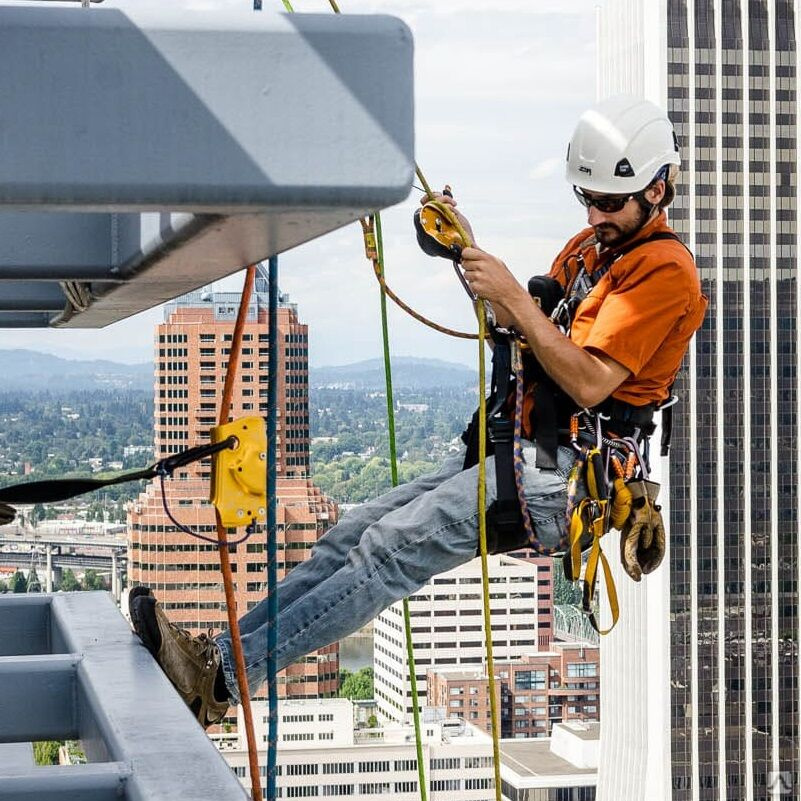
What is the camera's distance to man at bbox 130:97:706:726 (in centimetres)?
259

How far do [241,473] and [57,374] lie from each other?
49285 mm

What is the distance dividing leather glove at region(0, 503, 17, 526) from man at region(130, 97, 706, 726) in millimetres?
872

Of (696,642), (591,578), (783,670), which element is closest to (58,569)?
(696,642)

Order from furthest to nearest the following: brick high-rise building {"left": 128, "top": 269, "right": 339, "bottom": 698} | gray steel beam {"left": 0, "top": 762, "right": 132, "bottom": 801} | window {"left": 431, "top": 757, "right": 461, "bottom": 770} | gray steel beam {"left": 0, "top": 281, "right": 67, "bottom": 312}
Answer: window {"left": 431, "top": 757, "right": 461, "bottom": 770}
brick high-rise building {"left": 128, "top": 269, "right": 339, "bottom": 698}
gray steel beam {"left": 0, "top": 281, "right": 67, "bottom": 312}
gray steel beam {"left": 0, "top": 762, "right": 132, "bottom": 801}

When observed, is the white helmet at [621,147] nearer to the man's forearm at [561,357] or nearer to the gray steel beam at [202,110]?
the man's forearm at [561,357]

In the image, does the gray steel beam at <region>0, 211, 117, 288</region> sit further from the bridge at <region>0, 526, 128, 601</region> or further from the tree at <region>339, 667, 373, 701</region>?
the tree at <region>339, 667, 373, 701</region>

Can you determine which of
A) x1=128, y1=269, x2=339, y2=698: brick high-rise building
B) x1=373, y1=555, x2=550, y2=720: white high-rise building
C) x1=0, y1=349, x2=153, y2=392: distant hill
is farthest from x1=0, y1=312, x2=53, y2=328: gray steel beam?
x1=373, y1=555, x2=550, y2=720: white high-rise building

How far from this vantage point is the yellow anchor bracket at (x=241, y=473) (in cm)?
151

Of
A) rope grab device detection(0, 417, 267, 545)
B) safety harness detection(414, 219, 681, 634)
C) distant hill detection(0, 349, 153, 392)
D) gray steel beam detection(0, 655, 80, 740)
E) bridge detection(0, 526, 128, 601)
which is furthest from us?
distant hill detection(0, 349, 153, 392)

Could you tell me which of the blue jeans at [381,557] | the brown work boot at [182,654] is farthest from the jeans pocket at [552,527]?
the brown work boot at [182,654]

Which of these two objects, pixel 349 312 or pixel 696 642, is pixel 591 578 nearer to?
pixel 696 642

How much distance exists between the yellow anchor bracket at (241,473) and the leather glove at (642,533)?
1.44 m

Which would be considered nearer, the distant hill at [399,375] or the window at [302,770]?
the window at [302,770]

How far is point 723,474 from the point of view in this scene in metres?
47.6
